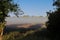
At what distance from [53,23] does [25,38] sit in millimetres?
3160

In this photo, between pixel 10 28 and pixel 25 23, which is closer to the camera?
pixel 10 28

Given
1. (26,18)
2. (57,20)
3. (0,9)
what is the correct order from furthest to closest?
(26,18)
(0,9)
(57,20)

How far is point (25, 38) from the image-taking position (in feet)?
73.9

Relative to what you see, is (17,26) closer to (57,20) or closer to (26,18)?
(26,18)

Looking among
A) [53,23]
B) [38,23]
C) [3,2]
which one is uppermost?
[3,2]

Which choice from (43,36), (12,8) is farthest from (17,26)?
(43,36)

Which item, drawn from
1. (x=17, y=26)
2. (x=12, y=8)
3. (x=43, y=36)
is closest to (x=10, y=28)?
(x=17, y=26)

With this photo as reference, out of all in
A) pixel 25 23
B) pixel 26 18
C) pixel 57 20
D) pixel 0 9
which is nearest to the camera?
pixel 57 20

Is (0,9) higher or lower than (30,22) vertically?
higher

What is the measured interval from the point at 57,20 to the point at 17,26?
1137cm

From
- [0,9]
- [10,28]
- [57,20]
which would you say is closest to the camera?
[57,20]

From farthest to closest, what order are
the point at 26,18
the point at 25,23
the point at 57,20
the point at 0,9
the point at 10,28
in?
the point at 26,18
the point at 25,23
the point at 10,28
the point at 0,9
the point at 57,20

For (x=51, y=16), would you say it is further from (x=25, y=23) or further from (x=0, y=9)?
(x=25, y=23)

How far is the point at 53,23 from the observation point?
72.9ft
